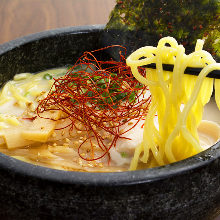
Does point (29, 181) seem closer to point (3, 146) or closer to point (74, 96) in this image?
point (3, 146)

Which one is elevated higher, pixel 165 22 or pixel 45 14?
pixel 165 22

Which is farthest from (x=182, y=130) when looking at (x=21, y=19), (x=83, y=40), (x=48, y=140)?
(x=21, y=19)

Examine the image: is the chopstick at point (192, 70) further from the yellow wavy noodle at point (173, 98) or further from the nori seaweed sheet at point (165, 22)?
the nori seaweed sheet at point (165, 22)

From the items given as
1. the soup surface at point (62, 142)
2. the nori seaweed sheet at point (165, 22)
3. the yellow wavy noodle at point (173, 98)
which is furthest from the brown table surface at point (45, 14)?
the yellow wavy noodle at point (173, 98)

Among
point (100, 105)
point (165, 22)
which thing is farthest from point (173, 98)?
point (165, 22)

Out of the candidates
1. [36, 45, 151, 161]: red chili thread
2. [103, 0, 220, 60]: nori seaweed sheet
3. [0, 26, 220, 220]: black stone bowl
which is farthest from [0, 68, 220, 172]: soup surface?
[103, 0, 220, 60]: nori seaweed sheet

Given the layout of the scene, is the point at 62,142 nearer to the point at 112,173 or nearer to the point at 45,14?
the point at 112,173
